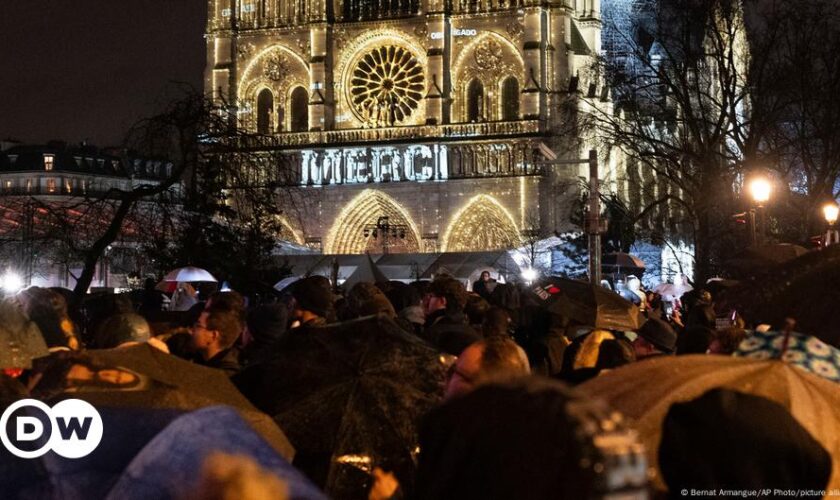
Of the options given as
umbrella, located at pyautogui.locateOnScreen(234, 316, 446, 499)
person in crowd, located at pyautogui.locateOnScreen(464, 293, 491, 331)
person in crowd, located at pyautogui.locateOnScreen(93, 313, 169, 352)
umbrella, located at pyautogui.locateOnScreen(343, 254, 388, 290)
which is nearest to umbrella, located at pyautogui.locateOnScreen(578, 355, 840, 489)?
umbrella, located at pyautogui.locateOnScreen(234, 316, 446, 499)

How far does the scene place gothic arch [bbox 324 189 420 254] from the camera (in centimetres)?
5181

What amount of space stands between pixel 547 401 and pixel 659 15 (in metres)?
26.4

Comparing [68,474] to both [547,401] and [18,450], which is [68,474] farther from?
[547,401]

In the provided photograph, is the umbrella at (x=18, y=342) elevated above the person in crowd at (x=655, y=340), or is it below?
above

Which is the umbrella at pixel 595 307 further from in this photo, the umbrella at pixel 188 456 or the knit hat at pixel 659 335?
the umbrella at pixel 188 456

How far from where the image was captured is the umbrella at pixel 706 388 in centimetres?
324

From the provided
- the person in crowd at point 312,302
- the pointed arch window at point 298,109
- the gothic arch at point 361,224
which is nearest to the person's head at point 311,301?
the person in crowd at point 312,302

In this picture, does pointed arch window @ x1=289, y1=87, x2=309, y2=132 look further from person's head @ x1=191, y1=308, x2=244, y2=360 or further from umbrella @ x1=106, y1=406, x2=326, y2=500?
umbrella @ x1=106, y1=406, x2=326, y2=500

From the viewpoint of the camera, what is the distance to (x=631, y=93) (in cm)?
2973

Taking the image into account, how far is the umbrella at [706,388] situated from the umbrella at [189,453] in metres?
0.99

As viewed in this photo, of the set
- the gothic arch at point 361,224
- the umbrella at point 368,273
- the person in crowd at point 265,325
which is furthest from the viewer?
the gothic arch at point 361,224

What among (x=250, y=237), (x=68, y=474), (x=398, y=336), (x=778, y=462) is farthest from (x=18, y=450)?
(x=250, y=237)

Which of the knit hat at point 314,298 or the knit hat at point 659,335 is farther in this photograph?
the knit hat at point 659,335

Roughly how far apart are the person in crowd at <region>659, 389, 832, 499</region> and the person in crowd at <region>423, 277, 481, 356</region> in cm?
429
